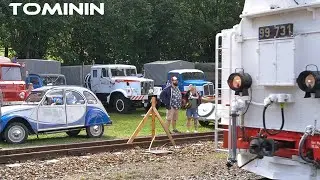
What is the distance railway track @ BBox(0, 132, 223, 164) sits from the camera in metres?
10.9

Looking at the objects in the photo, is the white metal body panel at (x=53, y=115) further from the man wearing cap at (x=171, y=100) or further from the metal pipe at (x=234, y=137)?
the metal pipe at (x=234, y=137)

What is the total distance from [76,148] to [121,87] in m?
13.7

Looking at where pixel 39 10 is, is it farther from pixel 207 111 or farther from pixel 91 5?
pixel 207 111

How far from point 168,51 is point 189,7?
4.16m

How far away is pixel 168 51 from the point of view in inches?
1628

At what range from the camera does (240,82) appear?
276 inches

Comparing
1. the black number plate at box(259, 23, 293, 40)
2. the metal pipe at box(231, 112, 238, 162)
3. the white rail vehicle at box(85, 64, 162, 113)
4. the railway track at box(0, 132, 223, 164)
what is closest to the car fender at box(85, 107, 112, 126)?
the railway track at box(0, 132, 223, 164)

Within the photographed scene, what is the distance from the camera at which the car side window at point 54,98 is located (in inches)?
557

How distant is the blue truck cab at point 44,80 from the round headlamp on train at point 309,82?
1995 cm

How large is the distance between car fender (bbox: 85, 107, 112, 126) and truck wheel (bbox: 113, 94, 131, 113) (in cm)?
965

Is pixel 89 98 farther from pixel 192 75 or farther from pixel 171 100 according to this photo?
pixel 192 75

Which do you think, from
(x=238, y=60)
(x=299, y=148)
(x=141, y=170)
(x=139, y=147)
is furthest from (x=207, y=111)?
(x=299, y=148)

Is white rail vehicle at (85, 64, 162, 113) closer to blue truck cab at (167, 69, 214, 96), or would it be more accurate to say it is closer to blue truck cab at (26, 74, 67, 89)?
blue truck cab at (26, 74, 67, 89)

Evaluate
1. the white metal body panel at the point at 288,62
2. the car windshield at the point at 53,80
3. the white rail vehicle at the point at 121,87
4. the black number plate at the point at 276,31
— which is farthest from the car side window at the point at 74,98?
the car windshield at the point at 53,80
